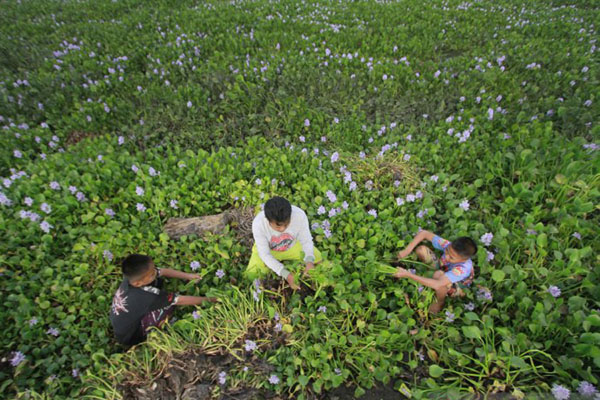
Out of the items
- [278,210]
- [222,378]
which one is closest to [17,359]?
[222,378]

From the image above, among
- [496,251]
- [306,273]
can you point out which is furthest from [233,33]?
[496,251]

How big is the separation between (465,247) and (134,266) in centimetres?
269

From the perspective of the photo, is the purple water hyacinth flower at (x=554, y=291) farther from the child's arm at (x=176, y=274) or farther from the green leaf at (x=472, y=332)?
the child's arm at (x=176, y=274)

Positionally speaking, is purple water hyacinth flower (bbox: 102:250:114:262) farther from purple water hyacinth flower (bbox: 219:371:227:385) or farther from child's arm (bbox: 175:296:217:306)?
purple water hyacinth flower (bbox: 219:371:227:385)

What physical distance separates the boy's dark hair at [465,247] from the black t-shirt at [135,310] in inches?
100

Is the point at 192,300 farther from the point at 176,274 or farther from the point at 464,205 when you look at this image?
the point at 464,205

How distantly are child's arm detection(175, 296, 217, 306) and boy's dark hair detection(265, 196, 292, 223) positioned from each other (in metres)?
1.09

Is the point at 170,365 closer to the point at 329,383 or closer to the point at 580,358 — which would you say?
Result: the point at 329,383

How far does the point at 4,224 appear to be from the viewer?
3.04 metres

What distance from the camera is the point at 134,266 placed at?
2340 millimetres

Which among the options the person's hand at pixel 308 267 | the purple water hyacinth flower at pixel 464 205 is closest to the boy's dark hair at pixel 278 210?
the person's hand at pixel 308 267

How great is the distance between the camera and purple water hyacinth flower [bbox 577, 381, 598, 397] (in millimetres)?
1827

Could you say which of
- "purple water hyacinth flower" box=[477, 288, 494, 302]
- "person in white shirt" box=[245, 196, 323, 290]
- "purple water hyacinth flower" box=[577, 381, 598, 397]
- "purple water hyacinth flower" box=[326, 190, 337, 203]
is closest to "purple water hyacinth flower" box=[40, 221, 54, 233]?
"person in white shirt" box=[245, 196, 323, 290]

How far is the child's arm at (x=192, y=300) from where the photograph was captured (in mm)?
2654
